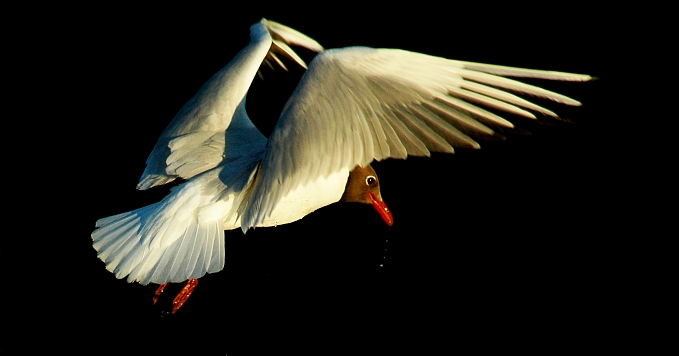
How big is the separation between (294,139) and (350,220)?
1721mm

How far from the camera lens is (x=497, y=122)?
10.3 feet

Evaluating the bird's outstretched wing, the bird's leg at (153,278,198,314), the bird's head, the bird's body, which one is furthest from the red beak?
the bird's leg at (153,278,198,314)

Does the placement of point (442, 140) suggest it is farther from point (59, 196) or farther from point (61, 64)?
point (61, 64)

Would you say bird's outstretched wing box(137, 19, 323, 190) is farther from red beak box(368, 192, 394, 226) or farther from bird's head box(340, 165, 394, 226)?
red beak box(368, 192, 394, 226)

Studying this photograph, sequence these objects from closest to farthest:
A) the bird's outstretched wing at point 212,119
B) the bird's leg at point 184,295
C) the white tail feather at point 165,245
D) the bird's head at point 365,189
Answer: the white tail feather at point 165,245, the bird's outstretched wing at point 212,119, the bird's leg at point 184,295, the bird's head at point 365,189

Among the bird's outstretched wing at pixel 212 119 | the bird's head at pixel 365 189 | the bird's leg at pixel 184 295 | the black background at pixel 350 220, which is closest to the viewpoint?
the black background at pixel 350 220

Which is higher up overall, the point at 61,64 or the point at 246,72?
the point at 246,72

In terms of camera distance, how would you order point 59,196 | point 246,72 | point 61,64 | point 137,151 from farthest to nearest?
point 61,64 → point 137,151 → point 59,196 → point 246,72

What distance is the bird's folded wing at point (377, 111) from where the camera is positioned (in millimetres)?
3156

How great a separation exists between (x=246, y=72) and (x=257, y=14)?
2.71 metres

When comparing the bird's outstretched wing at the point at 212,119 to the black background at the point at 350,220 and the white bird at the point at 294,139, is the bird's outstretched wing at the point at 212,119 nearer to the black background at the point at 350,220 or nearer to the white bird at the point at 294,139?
the white bird at the point at 294,139

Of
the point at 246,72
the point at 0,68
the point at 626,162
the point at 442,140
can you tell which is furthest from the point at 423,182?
the point at 0,68

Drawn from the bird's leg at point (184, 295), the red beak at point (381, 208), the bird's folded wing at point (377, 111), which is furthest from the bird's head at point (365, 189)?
the bird's folded wing at point (377, 111)

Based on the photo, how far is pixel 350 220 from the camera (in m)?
4.92
